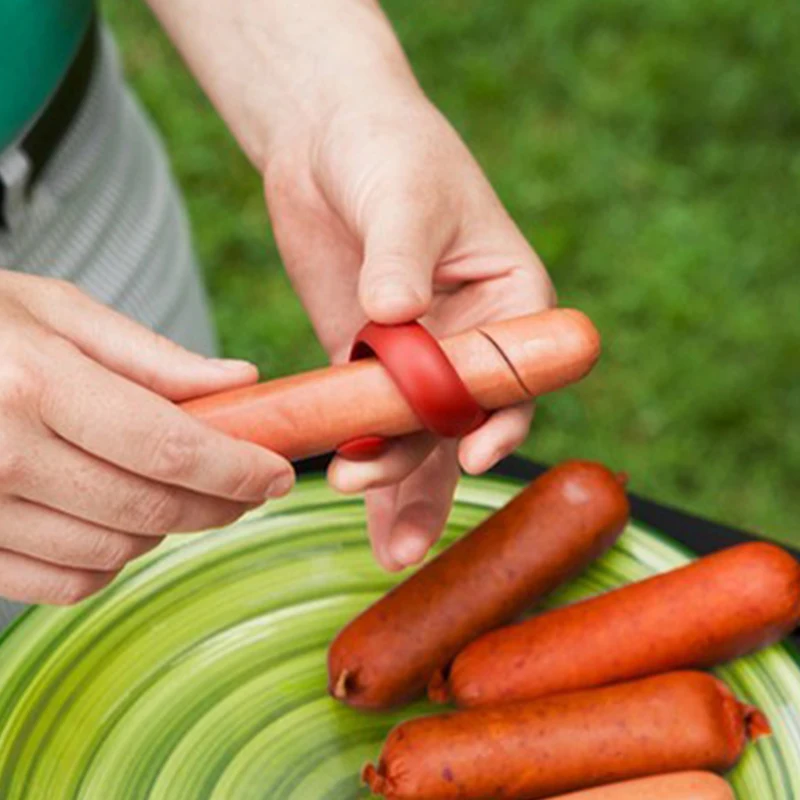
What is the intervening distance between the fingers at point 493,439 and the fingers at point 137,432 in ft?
0.64

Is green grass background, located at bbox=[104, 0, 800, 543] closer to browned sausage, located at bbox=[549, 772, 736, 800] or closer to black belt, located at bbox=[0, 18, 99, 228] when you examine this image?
black belt, located at bbox=[0, 18, 99, 228]

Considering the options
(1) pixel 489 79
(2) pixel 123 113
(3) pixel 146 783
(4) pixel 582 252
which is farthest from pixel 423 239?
(1) pixel 489 79

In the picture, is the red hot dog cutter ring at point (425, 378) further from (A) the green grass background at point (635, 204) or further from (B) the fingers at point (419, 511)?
(A) the green grass background at point (635, 204)

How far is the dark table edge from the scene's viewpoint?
1521 mm

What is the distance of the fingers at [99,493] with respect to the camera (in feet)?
3.66

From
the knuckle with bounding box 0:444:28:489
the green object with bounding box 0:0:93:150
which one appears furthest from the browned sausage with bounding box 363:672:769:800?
the green object with bounding box 0:0:93:150

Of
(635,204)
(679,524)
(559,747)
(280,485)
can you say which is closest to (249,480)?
(280,485)

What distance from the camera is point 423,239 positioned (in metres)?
1.29

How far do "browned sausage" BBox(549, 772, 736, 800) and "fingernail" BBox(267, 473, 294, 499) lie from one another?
0.34 meters

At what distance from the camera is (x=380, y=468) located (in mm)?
1243

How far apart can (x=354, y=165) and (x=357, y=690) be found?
1.54 ft

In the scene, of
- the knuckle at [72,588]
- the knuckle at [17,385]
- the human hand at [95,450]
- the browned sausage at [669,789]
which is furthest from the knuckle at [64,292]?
the browned sausage at [669,789]

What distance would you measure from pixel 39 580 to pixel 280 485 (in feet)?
0.71

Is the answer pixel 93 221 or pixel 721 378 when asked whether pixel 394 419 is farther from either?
pixel 721 378
